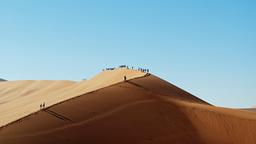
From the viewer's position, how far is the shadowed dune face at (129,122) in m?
23.5

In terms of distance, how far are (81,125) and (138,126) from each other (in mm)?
3020

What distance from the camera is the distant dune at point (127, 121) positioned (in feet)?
77.0

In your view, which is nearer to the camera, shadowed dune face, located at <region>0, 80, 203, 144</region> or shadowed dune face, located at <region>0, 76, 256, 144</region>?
shadowed dune face, located at <region>0, 80, 203, 144</region>

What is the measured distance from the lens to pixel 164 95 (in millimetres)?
31078

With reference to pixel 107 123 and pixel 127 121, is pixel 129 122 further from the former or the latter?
pixel 107 123

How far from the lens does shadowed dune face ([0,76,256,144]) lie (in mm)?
23469

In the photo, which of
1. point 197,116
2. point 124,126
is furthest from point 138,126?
point 197,116

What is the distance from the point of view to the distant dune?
77.0 ft

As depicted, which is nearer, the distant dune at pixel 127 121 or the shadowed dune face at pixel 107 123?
the shadowed dune face at pixel 107 123

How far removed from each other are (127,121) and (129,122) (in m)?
0.13

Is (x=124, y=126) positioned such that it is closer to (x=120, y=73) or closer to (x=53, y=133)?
(x=53, y=133)

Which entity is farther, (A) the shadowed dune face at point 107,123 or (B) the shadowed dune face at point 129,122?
(B) the shadowed dune face at point 129,122

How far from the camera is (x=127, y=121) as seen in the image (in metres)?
25.6

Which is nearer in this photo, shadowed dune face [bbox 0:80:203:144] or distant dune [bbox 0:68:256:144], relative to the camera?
shadowed dune face [bbox 0:80:203:144]
